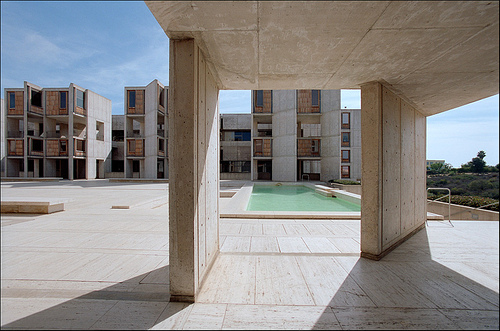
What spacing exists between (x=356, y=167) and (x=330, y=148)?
841cm

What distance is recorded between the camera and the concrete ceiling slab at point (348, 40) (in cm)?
221

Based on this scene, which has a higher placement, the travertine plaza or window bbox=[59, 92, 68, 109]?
window bbox=[59, 92, 68, 109]

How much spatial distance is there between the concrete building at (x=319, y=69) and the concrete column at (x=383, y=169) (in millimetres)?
20

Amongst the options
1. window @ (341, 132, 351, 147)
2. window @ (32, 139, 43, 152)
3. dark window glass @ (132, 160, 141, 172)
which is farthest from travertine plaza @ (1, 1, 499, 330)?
window @ (32, 139, 43, 152)

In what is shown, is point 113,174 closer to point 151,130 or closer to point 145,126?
point 145,126

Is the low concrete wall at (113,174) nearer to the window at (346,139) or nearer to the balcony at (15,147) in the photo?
the balcony at (15,147)

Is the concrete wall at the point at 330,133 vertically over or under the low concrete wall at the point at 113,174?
over

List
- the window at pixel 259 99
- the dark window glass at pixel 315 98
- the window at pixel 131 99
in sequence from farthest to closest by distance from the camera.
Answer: the window at pixel 131 99 → the window at pixel 259 99 → the dark window glass at pixel 315 98

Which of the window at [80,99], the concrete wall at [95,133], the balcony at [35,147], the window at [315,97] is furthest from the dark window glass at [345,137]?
the balcony at [35,147]

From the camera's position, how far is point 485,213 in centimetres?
686

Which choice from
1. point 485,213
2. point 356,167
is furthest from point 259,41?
point 356,167

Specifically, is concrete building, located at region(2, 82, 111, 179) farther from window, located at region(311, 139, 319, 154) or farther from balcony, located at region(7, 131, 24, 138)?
window, located at region(311, 139, 319, 154)

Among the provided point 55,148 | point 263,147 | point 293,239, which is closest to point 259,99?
point 263,147

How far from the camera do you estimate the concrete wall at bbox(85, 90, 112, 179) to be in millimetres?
27484
